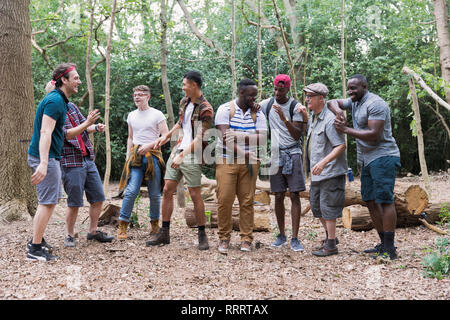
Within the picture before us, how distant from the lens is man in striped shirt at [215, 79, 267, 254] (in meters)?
4.76

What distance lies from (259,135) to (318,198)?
1.05 metres

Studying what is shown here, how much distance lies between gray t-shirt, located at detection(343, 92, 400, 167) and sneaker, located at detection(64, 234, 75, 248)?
3532mm

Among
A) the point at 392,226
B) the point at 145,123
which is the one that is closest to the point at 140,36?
the point at 145,123

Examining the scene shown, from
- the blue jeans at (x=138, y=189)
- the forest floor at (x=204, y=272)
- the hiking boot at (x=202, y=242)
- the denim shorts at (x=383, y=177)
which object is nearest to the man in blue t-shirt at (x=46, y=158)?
the forest floor at (x=204, y=272)

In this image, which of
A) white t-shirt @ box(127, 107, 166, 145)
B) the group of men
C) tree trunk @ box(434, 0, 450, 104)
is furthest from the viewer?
tree trunk @ box(434, 0, 450, 104)

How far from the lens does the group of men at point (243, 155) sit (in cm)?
438

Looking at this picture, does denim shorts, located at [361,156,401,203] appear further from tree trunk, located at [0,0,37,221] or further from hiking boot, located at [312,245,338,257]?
tree trunk, located at [0,0,37,221]

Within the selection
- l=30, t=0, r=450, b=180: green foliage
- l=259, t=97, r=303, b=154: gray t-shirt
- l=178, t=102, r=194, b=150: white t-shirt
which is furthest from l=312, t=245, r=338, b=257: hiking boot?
l=30, t=0, r=450, b=180: green foliage

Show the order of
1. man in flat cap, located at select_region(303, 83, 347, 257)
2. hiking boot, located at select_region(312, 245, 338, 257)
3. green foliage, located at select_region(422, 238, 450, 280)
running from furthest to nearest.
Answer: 1. hiking boot, located at select_region(312, 245, 338, 257)
2. man in flat cap, located at select_region(303, 83, 347, 257)
3. green foliage, located at select_region(422, 238, 450, 280)

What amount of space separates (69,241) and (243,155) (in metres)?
2.31

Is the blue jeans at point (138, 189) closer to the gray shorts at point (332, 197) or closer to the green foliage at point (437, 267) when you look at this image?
the gray shorts at point (332, 197)

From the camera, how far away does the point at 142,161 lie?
5.41 meters
